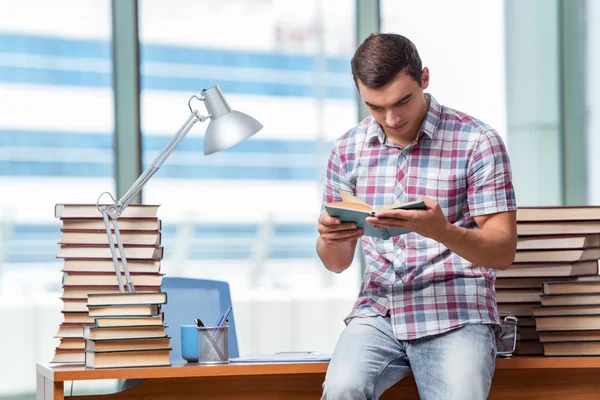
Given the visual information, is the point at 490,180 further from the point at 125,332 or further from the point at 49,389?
the point at 49,389

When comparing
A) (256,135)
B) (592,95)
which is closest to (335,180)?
(256,135)

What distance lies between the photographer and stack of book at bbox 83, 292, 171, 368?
6.52 ft

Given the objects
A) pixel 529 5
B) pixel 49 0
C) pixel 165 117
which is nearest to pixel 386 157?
pixel 165 117

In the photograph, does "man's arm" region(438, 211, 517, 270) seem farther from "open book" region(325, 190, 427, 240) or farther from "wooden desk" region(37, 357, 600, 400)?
"wooden desk" region(37, 357, 600, 400)

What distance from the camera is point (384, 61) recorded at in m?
2.00

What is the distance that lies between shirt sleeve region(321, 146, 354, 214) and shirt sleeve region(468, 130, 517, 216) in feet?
1.16

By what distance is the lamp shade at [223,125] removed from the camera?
2176 millimetres

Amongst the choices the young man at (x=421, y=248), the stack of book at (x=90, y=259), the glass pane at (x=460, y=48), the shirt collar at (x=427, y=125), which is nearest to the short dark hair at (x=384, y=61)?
the young man at (x=421, y=248)

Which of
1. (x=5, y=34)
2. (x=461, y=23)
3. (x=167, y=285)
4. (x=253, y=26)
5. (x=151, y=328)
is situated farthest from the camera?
(x=461, y=23)

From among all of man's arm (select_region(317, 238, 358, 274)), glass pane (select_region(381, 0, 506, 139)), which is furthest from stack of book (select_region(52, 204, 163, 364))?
glass pane (select_region(381, 0, 506, 139))

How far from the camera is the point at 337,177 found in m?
2.23

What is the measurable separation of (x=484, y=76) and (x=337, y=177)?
6.63ft

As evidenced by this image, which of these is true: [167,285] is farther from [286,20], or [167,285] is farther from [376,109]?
[286,20]

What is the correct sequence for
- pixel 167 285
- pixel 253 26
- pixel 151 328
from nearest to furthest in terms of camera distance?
1. pixel 151 328
2. pixel 167 285
3. pixel 253 26
